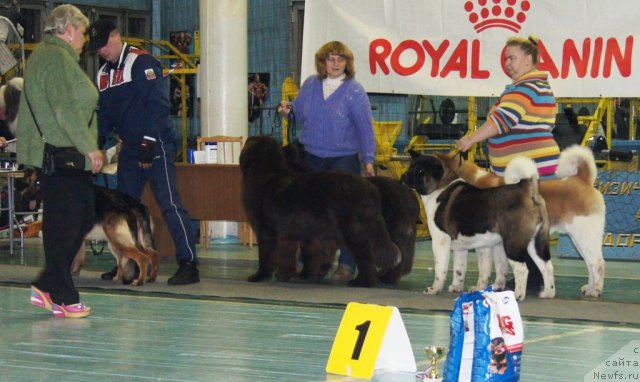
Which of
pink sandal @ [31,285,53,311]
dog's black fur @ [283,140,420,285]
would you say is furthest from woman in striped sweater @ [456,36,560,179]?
pink sandal @ [31,285,53,311]

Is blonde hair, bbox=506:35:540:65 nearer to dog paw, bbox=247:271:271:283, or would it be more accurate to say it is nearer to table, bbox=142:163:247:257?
dog paw, bbox=247:271:271:283

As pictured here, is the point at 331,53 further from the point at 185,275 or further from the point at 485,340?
the point at 485,340

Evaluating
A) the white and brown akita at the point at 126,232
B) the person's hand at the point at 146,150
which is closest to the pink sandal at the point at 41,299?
the white and brown akita at the point at 126,232

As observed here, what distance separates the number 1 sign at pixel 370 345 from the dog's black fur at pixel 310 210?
2679 mm

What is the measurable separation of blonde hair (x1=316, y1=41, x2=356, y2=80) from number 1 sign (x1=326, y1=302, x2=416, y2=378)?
3370mm

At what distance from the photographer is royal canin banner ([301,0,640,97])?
8.80 meters

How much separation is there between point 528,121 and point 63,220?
9.84 ft

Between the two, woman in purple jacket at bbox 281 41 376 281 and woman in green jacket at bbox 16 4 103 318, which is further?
woman in purple jacket at bbox 281 41 376 281

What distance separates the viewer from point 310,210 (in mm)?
7402

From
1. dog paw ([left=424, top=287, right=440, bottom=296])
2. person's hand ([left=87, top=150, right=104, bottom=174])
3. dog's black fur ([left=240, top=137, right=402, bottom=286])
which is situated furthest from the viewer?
dog's black fur ([left=240, top=137, right=402, bottom=286])

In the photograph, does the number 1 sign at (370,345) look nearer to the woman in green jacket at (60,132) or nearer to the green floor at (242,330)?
the green floor at (242,330)

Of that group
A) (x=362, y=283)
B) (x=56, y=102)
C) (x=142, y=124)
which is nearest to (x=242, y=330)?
(x=56, y=102)

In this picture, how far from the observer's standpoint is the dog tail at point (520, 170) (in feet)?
21.6

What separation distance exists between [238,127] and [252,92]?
6991 millimetres
